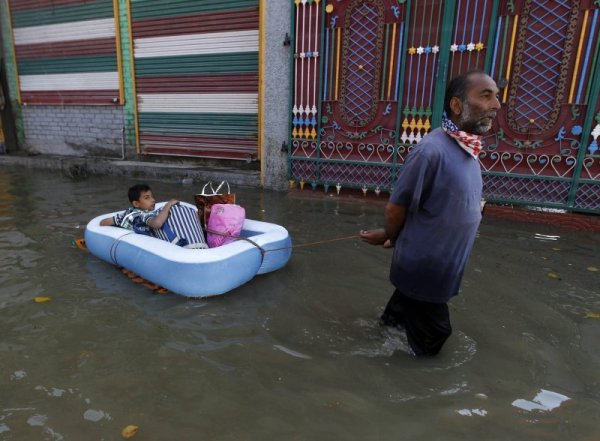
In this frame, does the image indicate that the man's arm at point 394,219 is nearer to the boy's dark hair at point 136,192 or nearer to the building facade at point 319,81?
the boy's dark hair at point 136,192

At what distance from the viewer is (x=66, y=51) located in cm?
1050

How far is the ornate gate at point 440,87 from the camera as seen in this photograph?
5492mm

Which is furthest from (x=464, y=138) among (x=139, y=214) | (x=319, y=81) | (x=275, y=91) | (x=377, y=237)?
(x=275, y=91)

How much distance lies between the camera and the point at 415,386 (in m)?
2.52

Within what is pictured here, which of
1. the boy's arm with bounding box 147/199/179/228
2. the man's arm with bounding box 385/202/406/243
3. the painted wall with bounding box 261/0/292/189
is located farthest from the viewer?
the painted wall with bounding box 261/0/292/189

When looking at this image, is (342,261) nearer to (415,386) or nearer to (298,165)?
(415,386)

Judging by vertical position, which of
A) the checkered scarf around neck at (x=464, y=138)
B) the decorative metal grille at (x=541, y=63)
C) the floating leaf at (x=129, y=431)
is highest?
the decorative metal grille at (x=541, y=63)

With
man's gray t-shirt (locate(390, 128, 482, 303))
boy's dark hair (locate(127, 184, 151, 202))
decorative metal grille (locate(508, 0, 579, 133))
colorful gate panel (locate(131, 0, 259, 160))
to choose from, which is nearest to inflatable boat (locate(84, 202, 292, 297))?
boy's dark hair (locate(127, 184, 151, 202))

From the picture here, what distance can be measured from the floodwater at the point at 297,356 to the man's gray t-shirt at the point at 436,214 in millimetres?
642

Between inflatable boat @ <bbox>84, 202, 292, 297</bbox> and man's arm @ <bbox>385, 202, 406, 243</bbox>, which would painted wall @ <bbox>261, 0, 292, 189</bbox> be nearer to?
inflatable boat @ <bbox>84, 202, 292, 297</bbox>

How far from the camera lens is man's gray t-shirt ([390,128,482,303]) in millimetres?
2295

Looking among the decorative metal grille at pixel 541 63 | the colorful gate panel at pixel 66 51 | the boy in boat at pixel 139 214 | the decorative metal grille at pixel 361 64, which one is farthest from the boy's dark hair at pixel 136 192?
the colorful gate panel at pixel 66 51

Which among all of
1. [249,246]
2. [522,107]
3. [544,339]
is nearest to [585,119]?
[522,107]

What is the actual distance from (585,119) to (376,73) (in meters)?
2.88
